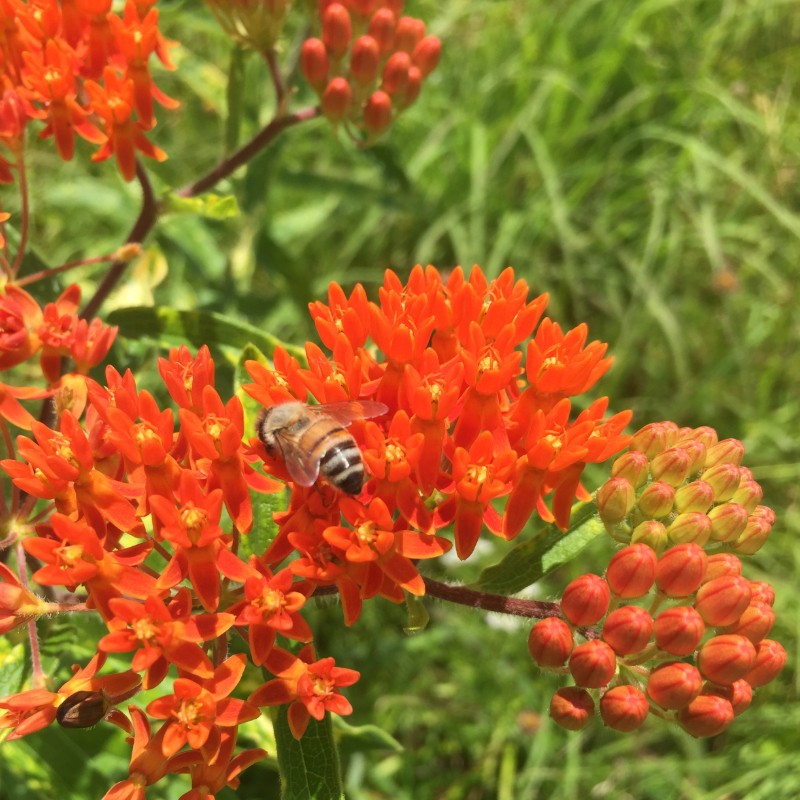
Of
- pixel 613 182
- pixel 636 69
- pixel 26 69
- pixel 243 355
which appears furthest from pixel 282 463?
pixel 636 69

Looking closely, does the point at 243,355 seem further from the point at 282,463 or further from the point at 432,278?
the point at 432,278

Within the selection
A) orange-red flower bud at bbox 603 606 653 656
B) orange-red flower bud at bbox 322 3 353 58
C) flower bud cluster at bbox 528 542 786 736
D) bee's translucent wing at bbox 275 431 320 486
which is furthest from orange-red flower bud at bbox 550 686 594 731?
orange-red flower bud at bbox 322 3 353 58

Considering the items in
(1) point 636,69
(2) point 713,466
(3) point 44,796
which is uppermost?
(1) point 636,69

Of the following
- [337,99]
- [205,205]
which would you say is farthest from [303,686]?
[337,99]

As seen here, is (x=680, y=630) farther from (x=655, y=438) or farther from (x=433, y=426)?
(x=433, y=426)

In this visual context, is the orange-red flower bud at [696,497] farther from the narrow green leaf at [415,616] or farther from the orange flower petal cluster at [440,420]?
the narrow green leaf at [415,616]

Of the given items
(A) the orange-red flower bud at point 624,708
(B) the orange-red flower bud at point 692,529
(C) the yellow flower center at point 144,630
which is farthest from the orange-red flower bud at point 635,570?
(C) the yellow flower center at point 144,630
